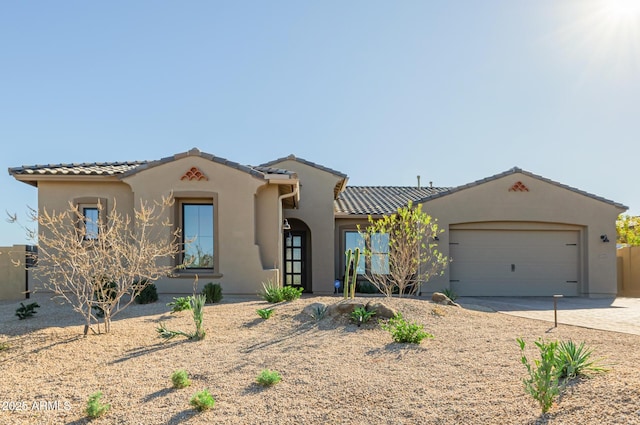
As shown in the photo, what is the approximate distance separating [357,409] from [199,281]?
8.04 m

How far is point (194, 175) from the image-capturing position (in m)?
12.2

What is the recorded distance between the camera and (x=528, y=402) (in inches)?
183

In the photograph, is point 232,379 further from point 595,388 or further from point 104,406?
point 595,388

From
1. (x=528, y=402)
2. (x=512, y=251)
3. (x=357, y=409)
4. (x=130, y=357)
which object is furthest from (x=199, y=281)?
(x=512, y=251)

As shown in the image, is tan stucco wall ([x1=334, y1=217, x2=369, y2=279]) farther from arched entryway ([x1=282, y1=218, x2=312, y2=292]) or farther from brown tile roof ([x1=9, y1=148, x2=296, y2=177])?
brown tile roof ([x1=9, y1=148, x2=296, y2=177])

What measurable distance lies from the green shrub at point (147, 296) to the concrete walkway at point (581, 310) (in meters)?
7.89

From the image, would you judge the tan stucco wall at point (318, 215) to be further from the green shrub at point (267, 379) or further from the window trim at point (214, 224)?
the green shrub at point (267, 379)

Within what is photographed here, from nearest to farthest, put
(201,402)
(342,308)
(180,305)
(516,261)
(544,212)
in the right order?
(201,402)
(342,308)
(180,305)
(544,212)
(516,261)

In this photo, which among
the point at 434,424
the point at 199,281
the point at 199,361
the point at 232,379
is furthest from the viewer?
the point at 199,281

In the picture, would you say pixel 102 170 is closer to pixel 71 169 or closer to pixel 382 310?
pixel 71 169

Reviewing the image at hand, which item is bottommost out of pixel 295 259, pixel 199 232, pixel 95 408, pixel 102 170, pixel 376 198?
pixel 95 408

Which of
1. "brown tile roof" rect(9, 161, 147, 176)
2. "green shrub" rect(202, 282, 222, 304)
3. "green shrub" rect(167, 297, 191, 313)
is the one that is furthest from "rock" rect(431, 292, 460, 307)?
"brown tile roof" rect(9, 161, 147, 176)

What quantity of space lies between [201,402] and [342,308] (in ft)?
13.1

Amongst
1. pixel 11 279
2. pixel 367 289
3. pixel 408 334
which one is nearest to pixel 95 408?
pixel 408 334
